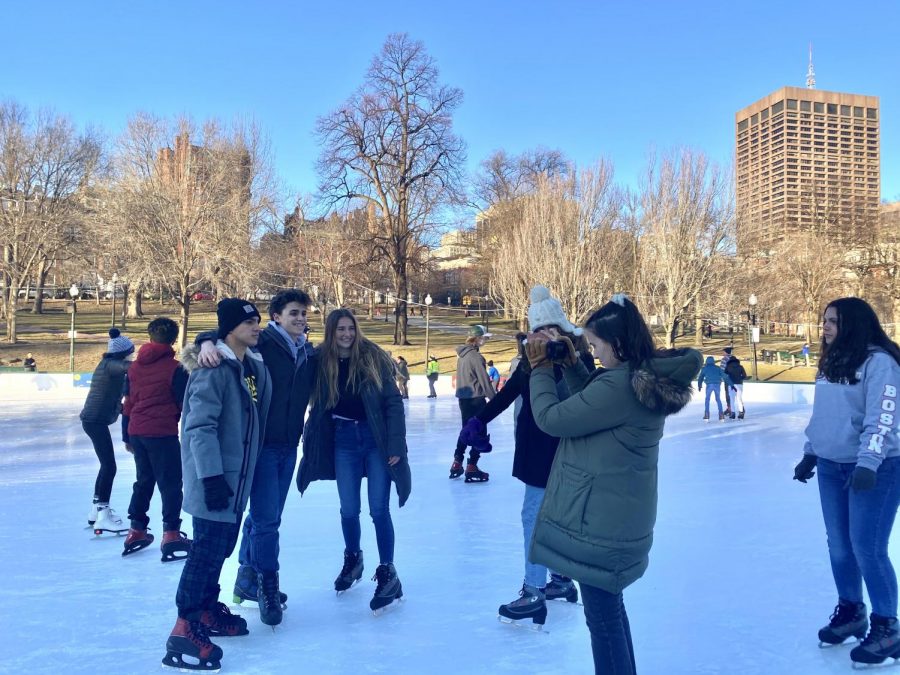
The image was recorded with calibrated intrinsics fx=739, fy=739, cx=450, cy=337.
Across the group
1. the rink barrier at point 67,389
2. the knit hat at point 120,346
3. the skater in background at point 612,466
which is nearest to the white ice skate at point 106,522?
the knit hat at point 120,346

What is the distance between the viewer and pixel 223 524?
3279 mm

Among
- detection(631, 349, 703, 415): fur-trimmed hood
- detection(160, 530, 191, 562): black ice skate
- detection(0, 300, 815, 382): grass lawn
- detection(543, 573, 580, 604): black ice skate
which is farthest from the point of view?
detection(0, 300, 815, 382): grass lawn

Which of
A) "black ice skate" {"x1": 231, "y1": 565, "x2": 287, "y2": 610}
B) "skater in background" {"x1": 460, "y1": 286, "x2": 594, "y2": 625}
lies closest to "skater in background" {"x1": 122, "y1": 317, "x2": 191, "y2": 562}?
"black ice skate" {"x1": 231, "y1": 565, "x2": 287, "y2": 610}

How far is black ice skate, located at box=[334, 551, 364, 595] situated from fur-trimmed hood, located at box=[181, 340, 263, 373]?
1310 millimetres

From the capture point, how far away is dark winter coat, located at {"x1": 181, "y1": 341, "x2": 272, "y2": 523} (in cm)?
315

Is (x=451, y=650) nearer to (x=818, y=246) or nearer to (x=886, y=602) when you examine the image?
(x=886, y=602)

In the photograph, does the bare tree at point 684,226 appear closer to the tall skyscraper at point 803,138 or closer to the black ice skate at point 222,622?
the black ice skate at point 222,622

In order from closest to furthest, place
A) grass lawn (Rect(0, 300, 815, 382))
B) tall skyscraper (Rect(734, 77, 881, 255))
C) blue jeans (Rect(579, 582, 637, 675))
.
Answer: blue jeans (Rect(579, 582, 637, 675))
grass lawn (Rect(0, 300, 815, 382))
tall skyscraper (Rect(734, 77, 881, 255))

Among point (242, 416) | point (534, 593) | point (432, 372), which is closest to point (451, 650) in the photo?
point (534, 593)

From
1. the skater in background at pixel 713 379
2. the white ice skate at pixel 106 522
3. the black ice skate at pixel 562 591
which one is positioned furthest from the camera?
the skater in background at pixel 713 379

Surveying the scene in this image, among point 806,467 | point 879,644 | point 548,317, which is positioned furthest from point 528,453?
point 879,644

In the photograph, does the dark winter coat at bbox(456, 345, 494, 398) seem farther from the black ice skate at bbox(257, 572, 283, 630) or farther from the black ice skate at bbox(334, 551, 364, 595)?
the black ice skate at bbox(257, 572, 283, 630)

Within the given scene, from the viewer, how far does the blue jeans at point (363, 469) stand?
389 centimetres

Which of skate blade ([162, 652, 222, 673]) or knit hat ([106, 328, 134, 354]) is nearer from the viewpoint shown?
skate blade ([162, 652, 222, 673])
